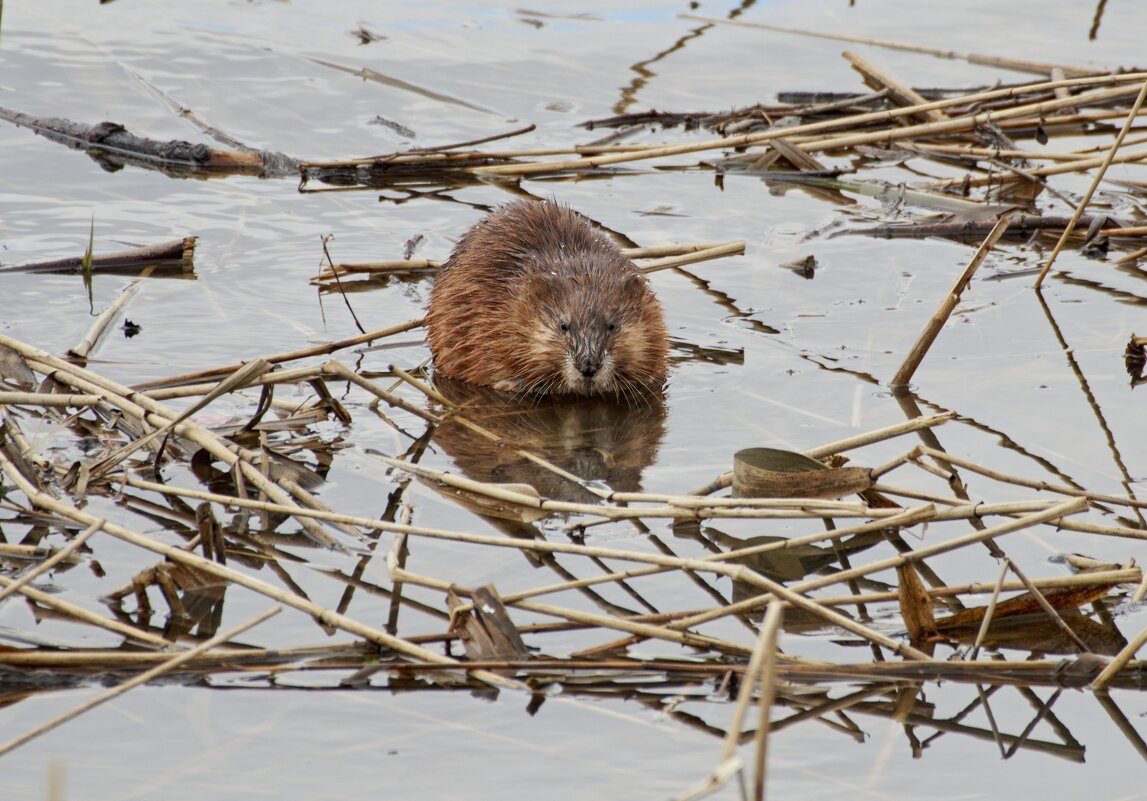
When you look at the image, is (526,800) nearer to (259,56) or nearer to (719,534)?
(719,534)

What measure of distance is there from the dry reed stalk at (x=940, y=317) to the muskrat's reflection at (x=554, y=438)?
97 centimetres

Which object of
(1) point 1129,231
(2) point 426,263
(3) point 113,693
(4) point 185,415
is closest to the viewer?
(3) point 113,693

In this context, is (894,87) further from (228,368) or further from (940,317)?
(228,368)

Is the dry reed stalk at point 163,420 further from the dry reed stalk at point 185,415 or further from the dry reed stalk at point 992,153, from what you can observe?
the dry reed stalk at point 992,153

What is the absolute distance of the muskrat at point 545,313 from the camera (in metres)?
6.24

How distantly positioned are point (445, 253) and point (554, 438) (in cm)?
227

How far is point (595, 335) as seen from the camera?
622 centimetres

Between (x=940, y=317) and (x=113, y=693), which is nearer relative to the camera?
(x=113, y=693)

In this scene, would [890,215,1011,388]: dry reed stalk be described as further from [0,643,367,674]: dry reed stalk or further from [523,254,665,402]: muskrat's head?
[0,643,367,674]: dry reed stalk

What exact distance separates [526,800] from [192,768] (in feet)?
2.44

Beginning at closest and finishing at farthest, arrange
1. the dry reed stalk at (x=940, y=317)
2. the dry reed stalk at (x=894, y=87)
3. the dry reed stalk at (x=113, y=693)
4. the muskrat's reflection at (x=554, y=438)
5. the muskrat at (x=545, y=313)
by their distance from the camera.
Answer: the dry reed stalk at (x=113, y=693) < the muskrat's reflection at (x=554, y=438) < the dry reed stalk at (x=940, y=317) < the muskrat at (x=545, y=313) < the dry reed stalk at (x=894, y=87)

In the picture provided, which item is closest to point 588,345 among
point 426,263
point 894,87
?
point 426,263

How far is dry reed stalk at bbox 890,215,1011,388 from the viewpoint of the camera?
216 inches

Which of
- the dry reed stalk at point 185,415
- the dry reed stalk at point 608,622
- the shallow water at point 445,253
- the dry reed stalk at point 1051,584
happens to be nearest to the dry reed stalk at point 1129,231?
the shallow water at point 445,253
